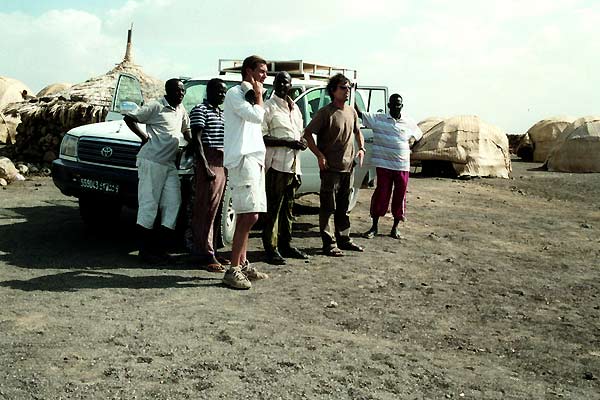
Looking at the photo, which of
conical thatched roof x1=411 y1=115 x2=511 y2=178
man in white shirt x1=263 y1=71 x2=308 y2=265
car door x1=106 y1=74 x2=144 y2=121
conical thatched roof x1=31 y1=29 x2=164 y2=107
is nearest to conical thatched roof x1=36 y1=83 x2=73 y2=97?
conical thatched roof x1=31 y1=29 x2=164 y2=107

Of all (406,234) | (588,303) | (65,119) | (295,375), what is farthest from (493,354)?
(65,119)

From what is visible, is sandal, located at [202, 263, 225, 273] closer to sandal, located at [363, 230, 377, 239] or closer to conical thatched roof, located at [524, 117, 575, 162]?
sandal, located at [363, 230, 377, 239]

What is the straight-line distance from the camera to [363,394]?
3.67 m

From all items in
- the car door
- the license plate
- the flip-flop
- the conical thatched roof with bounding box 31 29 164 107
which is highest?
the conical thatched roof with bounding box 31 29 164 107

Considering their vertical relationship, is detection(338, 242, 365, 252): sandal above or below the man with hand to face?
below

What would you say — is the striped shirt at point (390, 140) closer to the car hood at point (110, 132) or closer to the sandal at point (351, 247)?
the sandal at point (351, 247)

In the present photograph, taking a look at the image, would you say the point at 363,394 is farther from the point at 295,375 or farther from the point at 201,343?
the point at 201,343

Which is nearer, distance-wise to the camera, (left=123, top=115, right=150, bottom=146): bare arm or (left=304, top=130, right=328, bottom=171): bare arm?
(left=123, top=115, right=150, bottom=146): bare arm

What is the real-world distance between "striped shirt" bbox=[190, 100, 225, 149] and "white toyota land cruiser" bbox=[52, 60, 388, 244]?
49cm

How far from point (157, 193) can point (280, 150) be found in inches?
48.6

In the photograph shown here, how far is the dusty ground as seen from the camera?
3.79 m

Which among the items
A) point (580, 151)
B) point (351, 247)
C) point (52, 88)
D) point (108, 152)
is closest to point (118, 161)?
point (108, 152)

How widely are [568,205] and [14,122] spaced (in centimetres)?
1494

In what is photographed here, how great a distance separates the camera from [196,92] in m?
8.34
